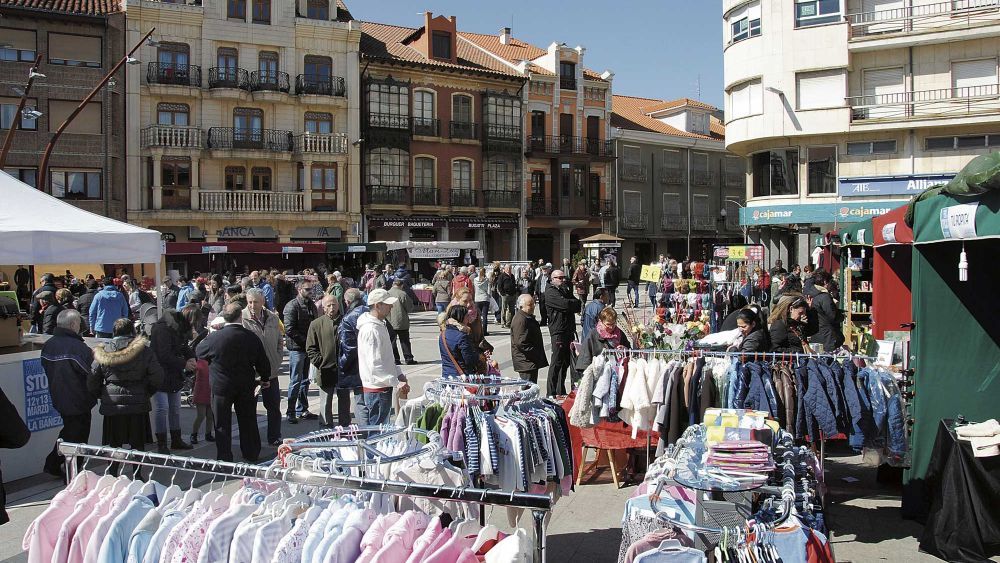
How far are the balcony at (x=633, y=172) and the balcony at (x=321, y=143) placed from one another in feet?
56.7

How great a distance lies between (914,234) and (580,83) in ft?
130

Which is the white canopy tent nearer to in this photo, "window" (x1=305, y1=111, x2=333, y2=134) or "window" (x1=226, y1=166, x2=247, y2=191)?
"window" (x1=226, y1=166, x2=247, y2=191)

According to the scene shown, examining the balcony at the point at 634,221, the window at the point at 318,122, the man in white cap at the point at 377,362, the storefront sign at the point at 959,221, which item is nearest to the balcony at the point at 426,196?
the window at the point at 318,122

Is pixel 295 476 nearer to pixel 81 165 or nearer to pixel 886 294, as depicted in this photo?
pixel 886 294

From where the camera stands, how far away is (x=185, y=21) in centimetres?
3341

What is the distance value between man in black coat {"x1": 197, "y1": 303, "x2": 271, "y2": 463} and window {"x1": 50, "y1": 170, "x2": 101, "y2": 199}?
27.9 m

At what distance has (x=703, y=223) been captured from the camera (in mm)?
50875

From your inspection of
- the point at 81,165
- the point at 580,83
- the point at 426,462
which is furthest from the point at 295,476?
the point at 580,83

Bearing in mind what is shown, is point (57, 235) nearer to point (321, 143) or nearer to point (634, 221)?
point (321, 143)

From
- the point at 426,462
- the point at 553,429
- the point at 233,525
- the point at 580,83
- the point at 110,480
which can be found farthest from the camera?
the point at 580,83

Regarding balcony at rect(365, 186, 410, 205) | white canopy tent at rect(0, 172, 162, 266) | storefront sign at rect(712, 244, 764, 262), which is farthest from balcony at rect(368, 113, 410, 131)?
white canopy tent at rect(0, 172, 162, 266)

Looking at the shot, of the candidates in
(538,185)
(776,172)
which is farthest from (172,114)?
(776,172)

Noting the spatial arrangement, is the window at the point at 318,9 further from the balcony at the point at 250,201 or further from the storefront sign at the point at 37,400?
the storefront sign at the point at 37,400

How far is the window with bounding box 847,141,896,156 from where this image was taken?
2620 cm
